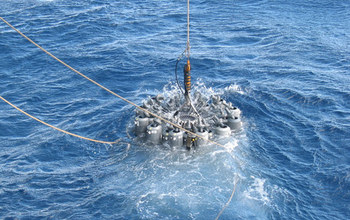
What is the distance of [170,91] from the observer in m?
52.2

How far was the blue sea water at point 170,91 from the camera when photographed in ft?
111

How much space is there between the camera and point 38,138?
43344 mm

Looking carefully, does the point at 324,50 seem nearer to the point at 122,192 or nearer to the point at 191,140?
the point at 191,140

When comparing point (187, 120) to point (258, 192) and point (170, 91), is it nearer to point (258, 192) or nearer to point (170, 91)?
point (258, 192)

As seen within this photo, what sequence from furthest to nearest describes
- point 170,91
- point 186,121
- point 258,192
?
point 170,91 → point 186,121 → point 258,192

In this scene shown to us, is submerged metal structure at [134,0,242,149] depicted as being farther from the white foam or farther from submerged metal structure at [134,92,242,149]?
the white foam

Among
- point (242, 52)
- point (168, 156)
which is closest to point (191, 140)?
point (168, 156)

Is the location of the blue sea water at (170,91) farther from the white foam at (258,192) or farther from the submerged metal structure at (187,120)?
the submerged metal structure at (187,120)

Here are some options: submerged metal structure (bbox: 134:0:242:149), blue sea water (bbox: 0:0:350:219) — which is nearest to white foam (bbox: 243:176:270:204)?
blue sea water (bbox: 0:0:350:219)

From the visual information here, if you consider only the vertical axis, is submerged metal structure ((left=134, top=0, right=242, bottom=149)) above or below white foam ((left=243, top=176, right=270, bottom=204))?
above

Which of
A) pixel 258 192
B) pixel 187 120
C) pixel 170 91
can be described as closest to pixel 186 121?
pixel 187 120

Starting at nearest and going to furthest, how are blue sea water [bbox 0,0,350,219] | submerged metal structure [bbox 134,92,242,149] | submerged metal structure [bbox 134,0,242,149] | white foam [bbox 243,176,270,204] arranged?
white foam [bbox 243,176,270,204] < blue sea water [bbox 0,0,350,219] < submerged metal structure [bbox 134,0,242,149] < submerged metal structure [bbox 134,92,242,149]

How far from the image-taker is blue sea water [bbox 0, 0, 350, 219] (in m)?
33.8

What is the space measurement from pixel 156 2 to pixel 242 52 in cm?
3402
